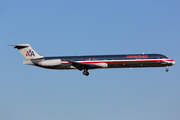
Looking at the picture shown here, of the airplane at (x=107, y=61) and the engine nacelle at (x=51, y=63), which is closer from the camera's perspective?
the airplane at (x=107, y=61)

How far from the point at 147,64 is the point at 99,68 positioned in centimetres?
957

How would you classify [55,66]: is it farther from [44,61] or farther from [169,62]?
[169,62]

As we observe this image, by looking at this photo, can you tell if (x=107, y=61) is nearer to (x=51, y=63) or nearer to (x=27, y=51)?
(x=51, y=63)

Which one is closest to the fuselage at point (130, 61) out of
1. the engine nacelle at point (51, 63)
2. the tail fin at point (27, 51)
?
the engine nacelle at point (51, 63)

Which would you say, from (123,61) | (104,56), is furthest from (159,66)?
(104,56)

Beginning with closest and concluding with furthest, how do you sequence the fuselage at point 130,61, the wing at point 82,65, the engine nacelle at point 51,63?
the wing at point 82,65 → the fuselage at point 130,61 → the engine nacelle at point 51,63

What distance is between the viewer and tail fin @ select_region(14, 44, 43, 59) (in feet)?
211

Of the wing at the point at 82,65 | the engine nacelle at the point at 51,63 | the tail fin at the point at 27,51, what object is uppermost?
the tail fin at the point at 27,51

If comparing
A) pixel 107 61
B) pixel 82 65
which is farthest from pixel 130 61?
pixel 82 65

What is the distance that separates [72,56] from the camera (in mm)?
61344

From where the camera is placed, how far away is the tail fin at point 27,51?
211 ft

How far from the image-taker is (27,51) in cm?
6494

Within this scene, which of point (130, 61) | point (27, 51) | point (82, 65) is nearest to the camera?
Answer: point (130, 61)

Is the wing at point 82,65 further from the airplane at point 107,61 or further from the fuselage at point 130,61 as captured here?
the fuselage at point 130,61
